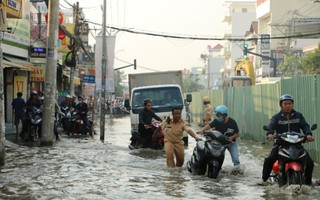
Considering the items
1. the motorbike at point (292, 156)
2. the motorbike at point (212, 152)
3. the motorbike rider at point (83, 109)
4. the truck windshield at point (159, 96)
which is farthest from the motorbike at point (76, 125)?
the motorbike at point (292, 156)

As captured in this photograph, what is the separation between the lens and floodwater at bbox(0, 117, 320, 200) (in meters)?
8.02

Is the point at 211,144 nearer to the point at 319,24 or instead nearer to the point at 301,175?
the point at 301,175

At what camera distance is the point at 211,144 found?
955 centimetres

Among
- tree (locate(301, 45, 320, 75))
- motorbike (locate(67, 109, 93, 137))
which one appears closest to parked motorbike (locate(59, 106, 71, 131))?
motorbike (locate(67, 109, 93, 137))

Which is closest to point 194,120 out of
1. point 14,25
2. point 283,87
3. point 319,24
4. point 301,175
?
point 14,25

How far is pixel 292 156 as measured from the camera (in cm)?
780

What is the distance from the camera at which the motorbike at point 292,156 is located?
25.6 ft

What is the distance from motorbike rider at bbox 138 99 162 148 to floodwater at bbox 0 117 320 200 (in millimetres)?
949

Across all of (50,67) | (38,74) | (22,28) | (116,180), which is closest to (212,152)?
(116,180)

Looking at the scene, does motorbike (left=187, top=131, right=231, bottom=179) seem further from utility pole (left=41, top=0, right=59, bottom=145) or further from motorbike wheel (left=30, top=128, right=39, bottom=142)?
motorbike wheel (left=30, top=128, right=39, bottom=142)

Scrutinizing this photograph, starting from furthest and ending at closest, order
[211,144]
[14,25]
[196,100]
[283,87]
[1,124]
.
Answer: [196,100] → [14,25] → [283,87] → [1,124] → [211,144]

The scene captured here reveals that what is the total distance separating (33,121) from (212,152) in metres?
8.89

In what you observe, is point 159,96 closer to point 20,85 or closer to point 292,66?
point 20,85

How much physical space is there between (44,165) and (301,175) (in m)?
5.66
